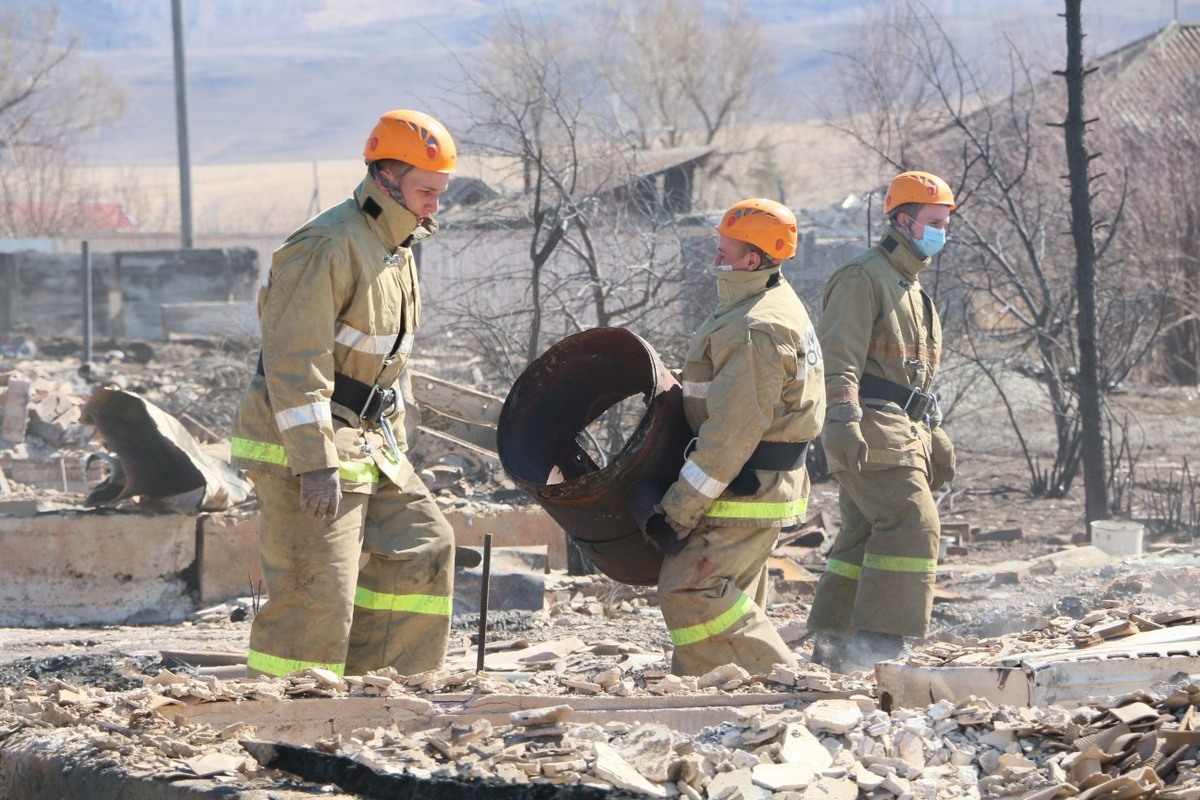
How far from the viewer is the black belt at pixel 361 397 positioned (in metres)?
4.99

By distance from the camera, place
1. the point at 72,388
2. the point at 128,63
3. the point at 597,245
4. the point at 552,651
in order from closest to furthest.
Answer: the point at 552,651 → the point at 597,245 → the point at 72,388 → the point at 128,63

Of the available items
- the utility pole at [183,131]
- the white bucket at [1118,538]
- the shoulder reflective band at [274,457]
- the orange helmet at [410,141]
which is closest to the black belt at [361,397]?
the shoulder reflective band at [274,457]

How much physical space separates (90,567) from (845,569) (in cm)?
379

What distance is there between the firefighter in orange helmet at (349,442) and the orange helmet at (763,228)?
99cm

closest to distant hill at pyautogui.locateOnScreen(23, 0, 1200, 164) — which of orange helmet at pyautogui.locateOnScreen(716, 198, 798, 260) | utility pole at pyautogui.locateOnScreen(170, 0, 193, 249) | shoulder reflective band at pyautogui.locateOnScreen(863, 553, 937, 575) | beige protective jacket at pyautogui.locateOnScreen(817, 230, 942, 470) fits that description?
utility pole at pyautogui.locateOnScreen(170, 0, 193, 249)

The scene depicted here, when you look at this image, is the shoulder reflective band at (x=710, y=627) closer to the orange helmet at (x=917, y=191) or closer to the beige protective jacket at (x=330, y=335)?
the beige protective jacket at (x=330, y=335)

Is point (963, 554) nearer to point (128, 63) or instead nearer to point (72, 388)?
point (72, 388)

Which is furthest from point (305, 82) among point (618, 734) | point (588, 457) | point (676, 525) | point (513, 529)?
point (618, 734)

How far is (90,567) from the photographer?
7492mm

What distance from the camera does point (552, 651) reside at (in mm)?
6070

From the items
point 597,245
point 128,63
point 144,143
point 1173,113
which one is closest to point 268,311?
point 597,245

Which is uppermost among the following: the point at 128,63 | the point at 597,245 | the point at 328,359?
the point at 128,63

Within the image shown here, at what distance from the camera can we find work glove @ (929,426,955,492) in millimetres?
6422

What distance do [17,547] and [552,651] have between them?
301cm
